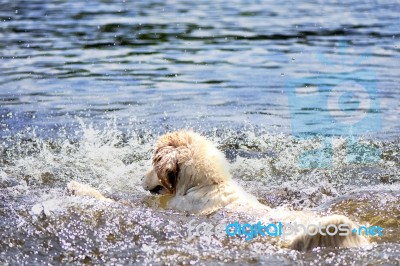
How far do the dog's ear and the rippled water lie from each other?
11.0 inches

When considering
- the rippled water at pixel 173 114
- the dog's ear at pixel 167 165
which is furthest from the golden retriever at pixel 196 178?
the rippled water at pixel 173 114

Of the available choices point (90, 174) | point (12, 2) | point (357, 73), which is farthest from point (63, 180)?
point (12, 2)

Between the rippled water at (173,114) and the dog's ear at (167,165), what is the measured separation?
0.92ft

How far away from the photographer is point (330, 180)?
8.07 meters

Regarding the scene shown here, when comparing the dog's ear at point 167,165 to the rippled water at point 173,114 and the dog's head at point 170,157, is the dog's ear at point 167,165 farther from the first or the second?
the rippled water at point 173,114

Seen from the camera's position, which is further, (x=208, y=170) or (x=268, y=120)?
(x=268, y=120)

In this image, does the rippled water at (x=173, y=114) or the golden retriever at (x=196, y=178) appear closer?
the rippled water at (x=173, y=114)

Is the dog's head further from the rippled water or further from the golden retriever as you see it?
the rippled water

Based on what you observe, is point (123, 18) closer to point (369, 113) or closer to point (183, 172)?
point (369, 113)

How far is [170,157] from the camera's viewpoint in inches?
257

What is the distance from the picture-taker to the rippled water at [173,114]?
239 inches

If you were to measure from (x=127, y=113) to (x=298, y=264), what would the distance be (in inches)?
228

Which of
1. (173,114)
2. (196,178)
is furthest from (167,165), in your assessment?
(173,114)

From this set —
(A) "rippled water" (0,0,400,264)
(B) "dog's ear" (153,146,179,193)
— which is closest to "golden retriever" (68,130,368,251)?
(B) "dog's ear" (153,146,179,193)
